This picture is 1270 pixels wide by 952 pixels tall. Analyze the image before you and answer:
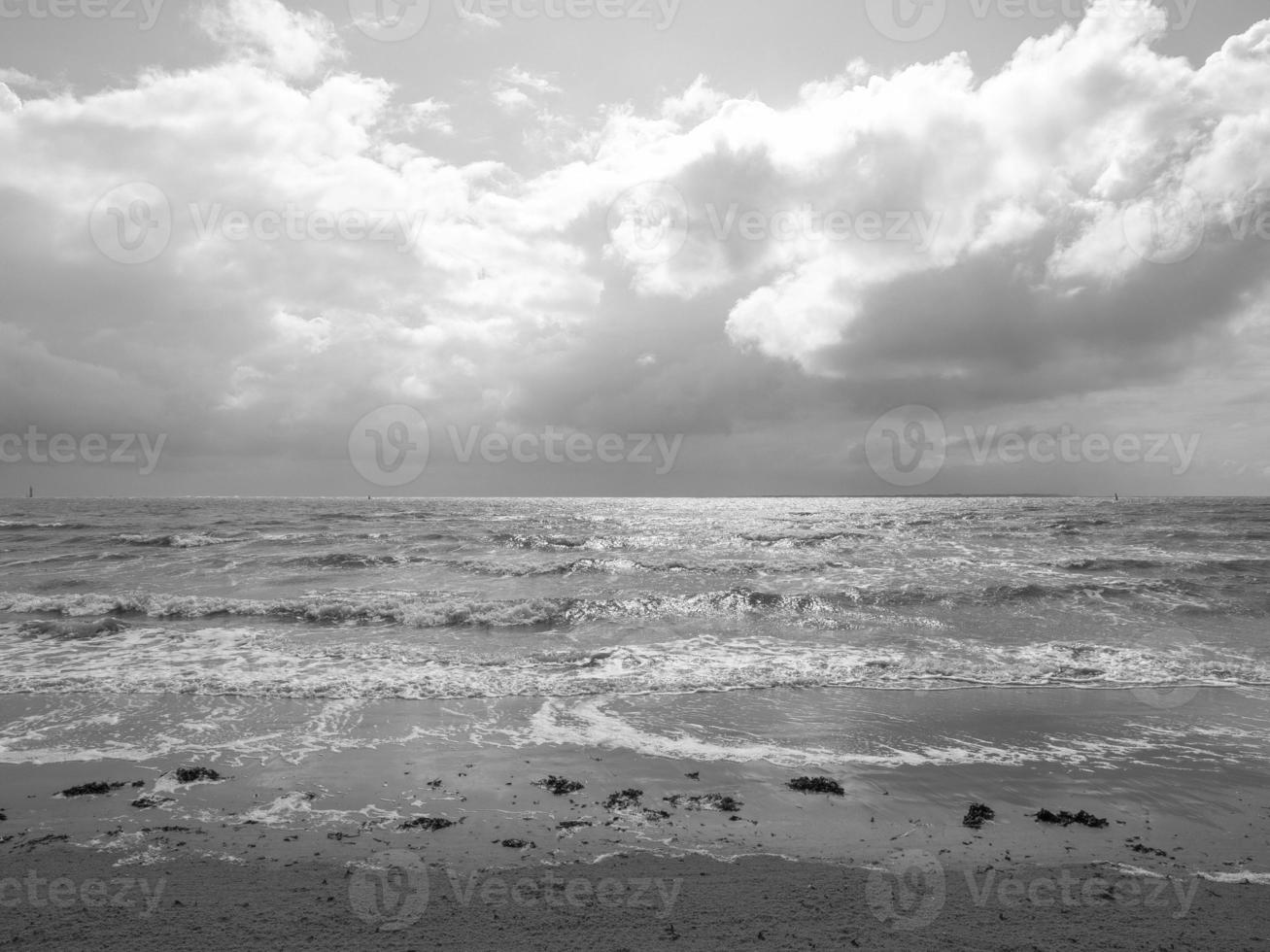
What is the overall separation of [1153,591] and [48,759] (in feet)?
96.6

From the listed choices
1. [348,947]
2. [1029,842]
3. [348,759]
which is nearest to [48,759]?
[348,759]

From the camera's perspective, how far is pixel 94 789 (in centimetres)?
728

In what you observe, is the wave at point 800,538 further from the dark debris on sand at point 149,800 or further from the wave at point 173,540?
the dark debris on sand at point 149,800

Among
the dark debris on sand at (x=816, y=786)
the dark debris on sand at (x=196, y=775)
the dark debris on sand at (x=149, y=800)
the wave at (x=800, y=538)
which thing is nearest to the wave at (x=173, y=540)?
the wave at (x=800, y=538)

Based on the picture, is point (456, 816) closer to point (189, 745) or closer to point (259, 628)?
point (189, 745)

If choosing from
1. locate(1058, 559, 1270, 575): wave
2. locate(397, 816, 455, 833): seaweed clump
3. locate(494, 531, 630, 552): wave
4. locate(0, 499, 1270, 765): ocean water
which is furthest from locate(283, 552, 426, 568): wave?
locate(1058, 559, 1270, 575): wave

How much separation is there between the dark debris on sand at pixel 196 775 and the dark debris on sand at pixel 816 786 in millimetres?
6607

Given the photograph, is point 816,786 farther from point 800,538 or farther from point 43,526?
point 43,526

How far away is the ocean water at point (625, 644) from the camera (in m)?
9.60

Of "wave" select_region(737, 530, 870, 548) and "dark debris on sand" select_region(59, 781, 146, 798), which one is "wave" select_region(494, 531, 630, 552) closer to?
"wave" select_region(737, 530, 870, 548)

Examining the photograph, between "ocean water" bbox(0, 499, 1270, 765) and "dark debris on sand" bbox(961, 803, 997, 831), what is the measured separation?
1585 millimetres

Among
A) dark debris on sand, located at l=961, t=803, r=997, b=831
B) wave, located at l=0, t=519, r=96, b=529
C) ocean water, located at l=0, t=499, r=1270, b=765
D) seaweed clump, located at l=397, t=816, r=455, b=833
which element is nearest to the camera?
seaweed clump, located at l=397, t=816, r=455, b=833

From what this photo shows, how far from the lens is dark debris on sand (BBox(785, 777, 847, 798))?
293 inches

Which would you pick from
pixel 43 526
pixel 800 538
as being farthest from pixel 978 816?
pixel 43 526
